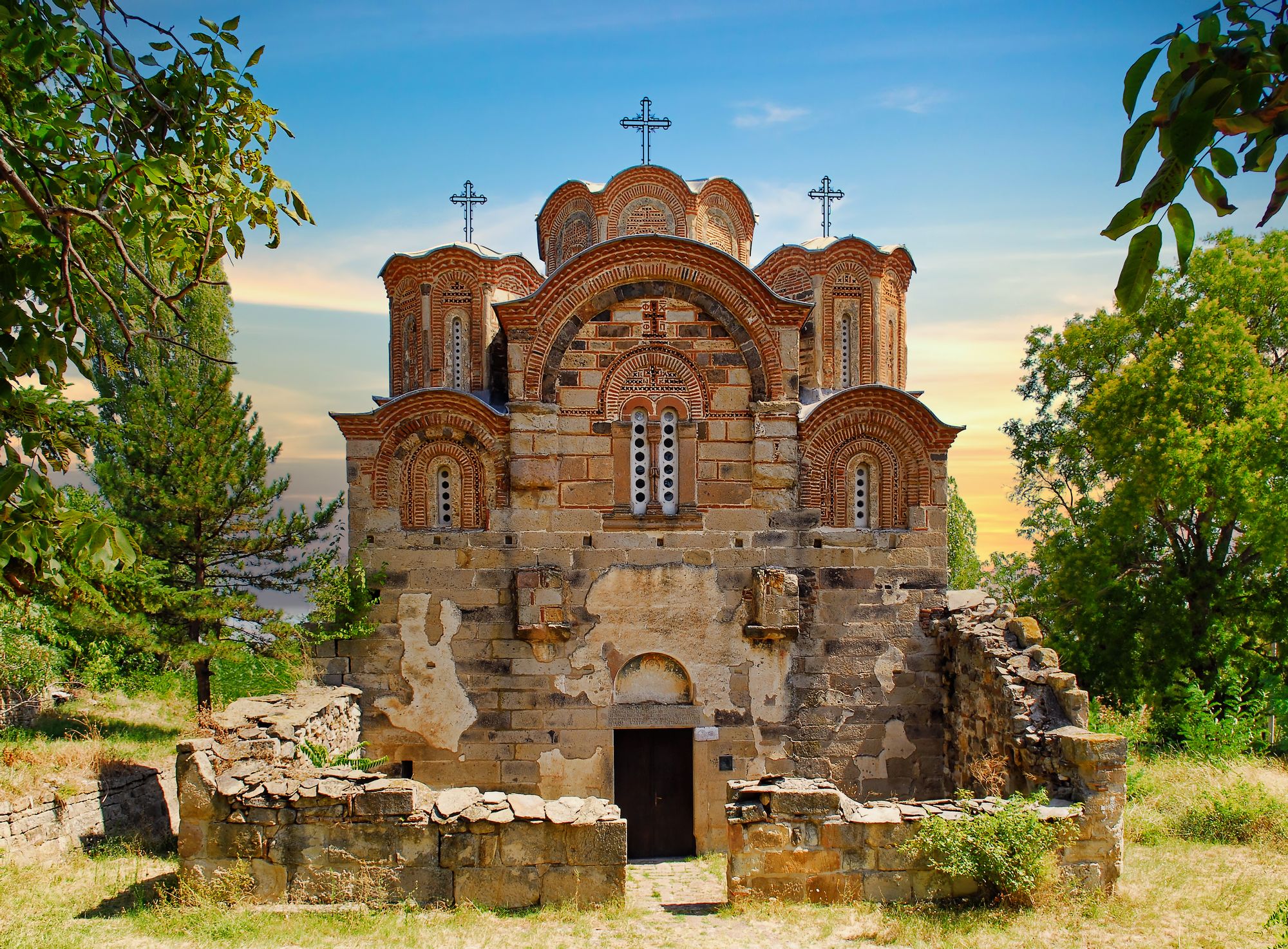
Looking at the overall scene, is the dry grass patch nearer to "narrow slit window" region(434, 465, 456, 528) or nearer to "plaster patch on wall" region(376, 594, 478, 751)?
"plaster patch on wall" region(376, 594, 478, 751)

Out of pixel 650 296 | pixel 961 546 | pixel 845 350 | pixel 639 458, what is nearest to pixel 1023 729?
pixel 639 458

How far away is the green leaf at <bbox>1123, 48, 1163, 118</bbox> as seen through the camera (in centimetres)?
261

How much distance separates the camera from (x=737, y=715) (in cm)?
1053

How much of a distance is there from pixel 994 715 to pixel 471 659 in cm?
540

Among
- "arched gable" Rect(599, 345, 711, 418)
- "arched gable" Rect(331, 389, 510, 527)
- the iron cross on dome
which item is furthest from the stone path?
the iron cross on dome

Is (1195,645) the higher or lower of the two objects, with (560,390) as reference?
lower

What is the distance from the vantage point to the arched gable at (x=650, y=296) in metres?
10.7

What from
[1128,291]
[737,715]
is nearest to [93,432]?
[737,715]

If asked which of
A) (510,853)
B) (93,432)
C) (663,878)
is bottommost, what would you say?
(663,878)

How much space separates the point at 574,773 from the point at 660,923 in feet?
10.6

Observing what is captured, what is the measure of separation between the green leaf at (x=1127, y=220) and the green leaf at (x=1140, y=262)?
3cm

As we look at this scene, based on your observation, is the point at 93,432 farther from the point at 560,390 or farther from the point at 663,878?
the point at 663,878

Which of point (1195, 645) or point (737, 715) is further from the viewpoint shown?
point (1195, 645)

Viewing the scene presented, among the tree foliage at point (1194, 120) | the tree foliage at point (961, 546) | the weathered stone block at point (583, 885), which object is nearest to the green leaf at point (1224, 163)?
the tree foliage at point (1194, 120)
